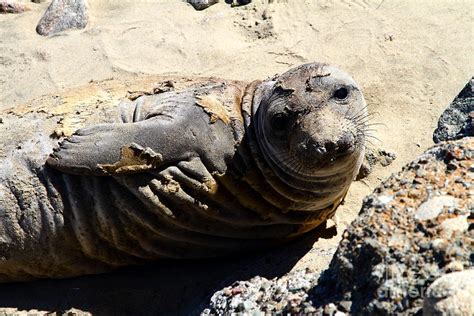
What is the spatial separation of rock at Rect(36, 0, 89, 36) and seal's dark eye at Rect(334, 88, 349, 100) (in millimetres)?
3064

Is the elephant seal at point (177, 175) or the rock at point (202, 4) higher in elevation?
the elephant seal at point (177, 175)

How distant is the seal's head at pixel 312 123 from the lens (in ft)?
11.1

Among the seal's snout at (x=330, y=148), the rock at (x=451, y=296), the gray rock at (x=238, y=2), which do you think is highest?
the rock at (x=451, y=296)

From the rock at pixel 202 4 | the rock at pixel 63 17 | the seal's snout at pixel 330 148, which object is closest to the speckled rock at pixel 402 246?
the seal's snout at pixel 330 148

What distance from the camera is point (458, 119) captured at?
10.4 ft

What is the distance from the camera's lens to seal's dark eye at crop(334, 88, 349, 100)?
3.62m

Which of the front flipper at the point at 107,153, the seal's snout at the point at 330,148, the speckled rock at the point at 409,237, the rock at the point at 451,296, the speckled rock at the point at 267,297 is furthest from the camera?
the front flipper at the point at 107,153

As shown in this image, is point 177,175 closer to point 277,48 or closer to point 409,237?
point 409,237

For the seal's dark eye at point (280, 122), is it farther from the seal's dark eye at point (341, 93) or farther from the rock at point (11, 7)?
the rock at point (11, 7)

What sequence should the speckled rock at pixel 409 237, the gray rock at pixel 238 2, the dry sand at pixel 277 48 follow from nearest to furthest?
1. the speckled rock at pixel 409 237
2. the dry sand at pixel 277 48
3. the gray rock at pixel 238 2

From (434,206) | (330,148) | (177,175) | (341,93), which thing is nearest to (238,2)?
(341,93)

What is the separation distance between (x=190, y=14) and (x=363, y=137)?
2.79 meters

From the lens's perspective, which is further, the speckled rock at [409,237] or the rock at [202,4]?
the rock at [202,4]

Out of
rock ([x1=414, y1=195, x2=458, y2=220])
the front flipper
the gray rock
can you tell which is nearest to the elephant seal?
the front flipper
